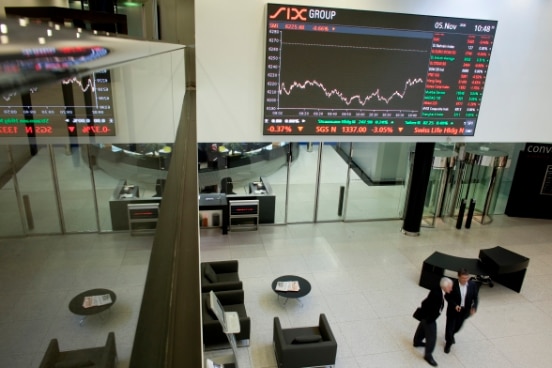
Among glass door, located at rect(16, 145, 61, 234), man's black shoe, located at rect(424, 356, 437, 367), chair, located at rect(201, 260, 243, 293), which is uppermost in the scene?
glass door, located at rect(16, 145, 61, 234)

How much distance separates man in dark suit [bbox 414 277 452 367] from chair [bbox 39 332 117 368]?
20.3ft

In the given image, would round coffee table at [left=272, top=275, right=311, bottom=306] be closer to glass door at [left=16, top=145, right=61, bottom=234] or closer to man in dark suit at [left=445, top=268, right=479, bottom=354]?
man in dark suit at [left=445, top=268, right=479, bottom=354]

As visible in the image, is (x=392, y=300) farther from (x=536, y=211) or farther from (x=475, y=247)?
(x=536, y=211)

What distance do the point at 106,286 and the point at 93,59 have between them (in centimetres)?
63

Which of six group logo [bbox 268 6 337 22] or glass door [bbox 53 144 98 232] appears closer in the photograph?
glass door [bbox 53 144 98 232]

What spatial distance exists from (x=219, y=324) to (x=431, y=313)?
316cm

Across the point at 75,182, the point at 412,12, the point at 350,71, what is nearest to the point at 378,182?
the point at 350,71

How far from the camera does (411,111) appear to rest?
804 centimetres

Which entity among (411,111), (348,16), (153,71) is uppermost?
(348,16)

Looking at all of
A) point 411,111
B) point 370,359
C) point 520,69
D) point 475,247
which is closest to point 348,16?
point 411,111

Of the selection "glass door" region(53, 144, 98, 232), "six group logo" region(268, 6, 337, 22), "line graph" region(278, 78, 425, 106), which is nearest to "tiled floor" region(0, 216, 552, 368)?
"glass door" region(53, 144, 98, 232)

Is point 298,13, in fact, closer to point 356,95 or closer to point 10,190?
point 356,95

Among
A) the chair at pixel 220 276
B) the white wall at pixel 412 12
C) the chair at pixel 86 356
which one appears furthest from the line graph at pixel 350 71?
the chair at pixel 86 356

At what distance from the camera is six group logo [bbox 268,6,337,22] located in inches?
277
